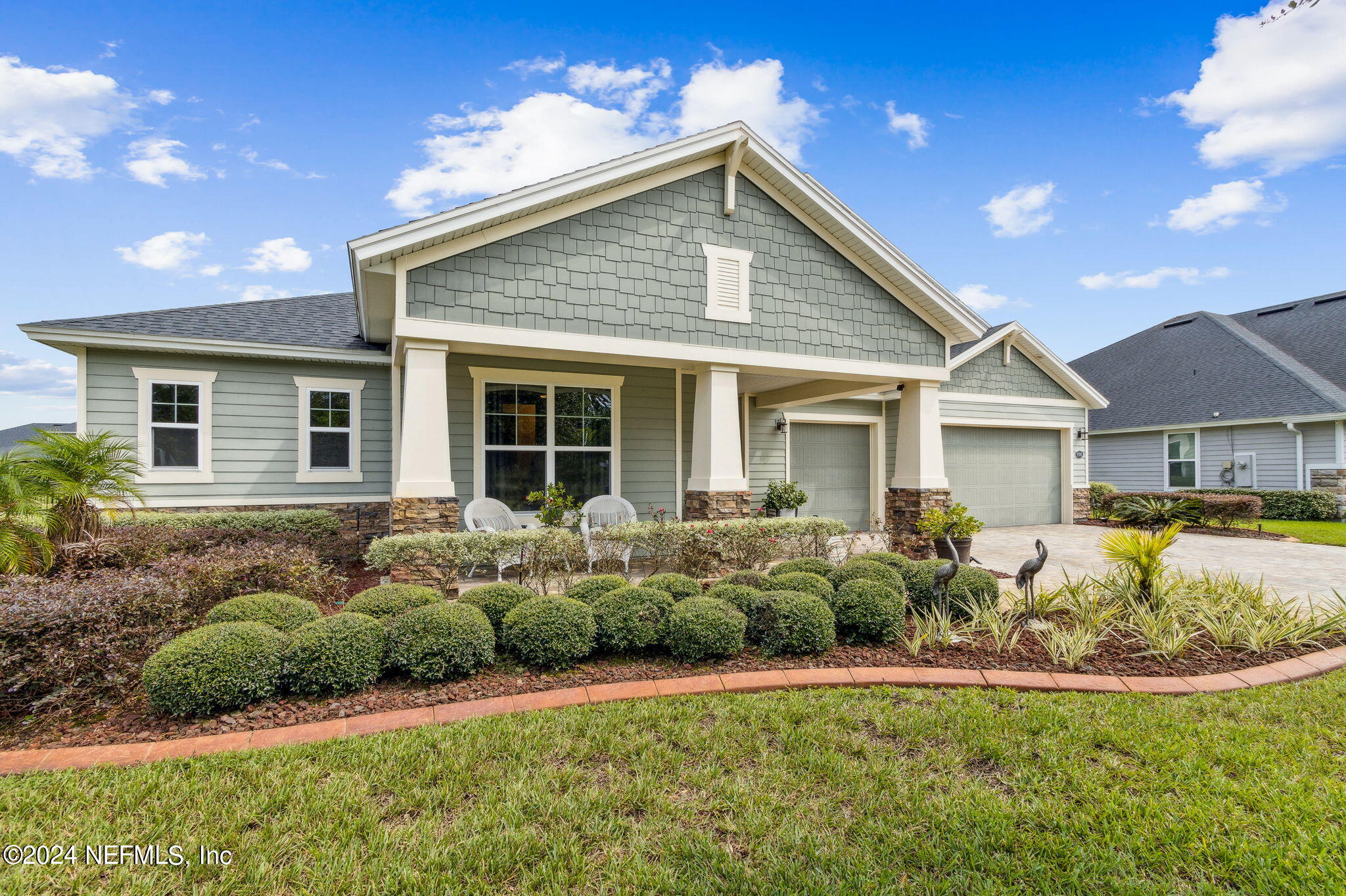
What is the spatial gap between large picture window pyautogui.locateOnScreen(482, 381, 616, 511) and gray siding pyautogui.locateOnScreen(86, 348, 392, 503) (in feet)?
6.98

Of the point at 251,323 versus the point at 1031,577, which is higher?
the point at 251,323

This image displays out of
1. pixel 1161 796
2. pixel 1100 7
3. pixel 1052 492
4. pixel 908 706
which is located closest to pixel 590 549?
pixel 908 706

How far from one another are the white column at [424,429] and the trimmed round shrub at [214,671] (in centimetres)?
337

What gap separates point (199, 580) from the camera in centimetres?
482

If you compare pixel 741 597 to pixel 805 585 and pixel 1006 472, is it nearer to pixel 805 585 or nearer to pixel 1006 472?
pixel 805 585

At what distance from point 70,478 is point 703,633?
6.87 m

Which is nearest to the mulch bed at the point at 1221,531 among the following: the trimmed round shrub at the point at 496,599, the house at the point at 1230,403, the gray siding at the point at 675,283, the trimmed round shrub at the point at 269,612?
the house at the point at 1230,403

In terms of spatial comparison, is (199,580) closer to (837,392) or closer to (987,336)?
(837,392)

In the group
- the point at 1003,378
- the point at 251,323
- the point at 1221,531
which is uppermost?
the point at 251,323

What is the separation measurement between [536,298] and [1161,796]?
22.9 ft

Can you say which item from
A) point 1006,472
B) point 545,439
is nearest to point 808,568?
point 545,439

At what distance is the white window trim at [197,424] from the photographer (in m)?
8.80

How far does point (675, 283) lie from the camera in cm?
823

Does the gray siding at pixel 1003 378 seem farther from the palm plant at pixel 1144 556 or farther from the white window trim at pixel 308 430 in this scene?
the white window trim at pixel 308 430
